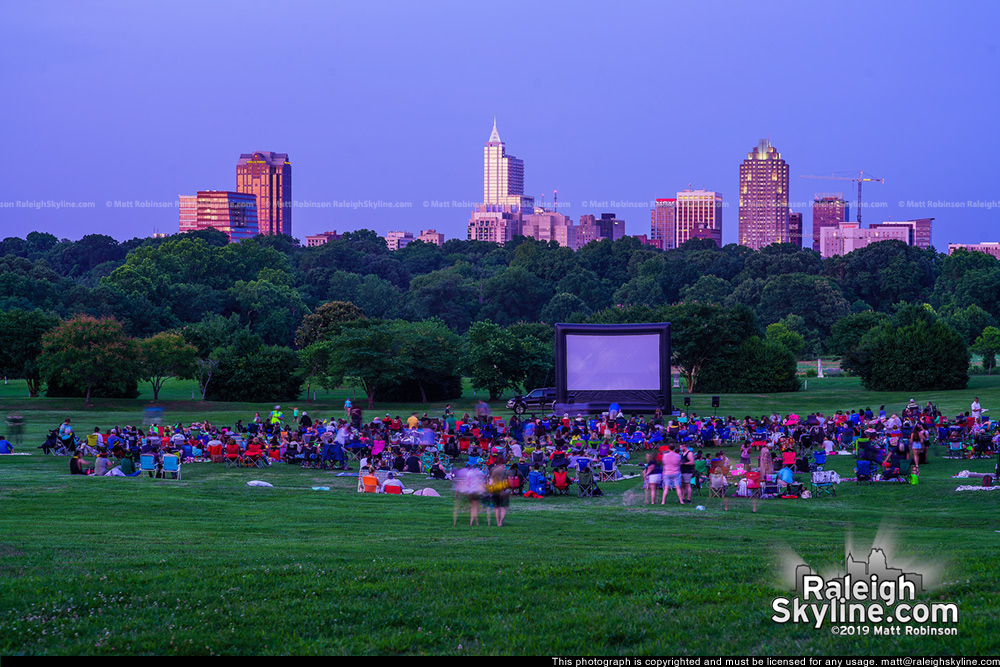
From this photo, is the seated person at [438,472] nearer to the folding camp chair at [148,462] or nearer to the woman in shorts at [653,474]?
the woman in shorts at [653,474]

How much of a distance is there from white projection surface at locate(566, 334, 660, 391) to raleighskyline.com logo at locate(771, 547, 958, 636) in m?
31.2

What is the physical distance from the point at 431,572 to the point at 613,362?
1233 inches

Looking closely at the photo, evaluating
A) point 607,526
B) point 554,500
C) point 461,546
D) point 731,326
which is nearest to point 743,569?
point 461,546

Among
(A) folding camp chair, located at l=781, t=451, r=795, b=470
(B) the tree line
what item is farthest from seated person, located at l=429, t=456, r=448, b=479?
(B) the tree line

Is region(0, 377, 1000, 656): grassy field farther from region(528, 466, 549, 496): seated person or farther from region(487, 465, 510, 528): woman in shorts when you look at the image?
region(528, 466, 549, 496): seated person

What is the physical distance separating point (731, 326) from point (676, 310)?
3.44 metres

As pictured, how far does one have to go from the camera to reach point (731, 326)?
186 ft

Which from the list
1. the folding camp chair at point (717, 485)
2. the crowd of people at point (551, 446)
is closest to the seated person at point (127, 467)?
the crowd of people at point (551, 446)

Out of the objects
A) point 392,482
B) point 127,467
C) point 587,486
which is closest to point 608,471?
point 587,486

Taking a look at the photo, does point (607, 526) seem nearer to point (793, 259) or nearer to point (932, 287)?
point (793, 259)

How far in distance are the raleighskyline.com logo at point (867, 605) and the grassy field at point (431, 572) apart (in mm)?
144

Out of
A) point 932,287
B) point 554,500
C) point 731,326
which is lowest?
point 554,500

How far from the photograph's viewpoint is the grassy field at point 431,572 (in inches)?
283

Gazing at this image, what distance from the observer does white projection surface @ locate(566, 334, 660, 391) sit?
1574 inches
